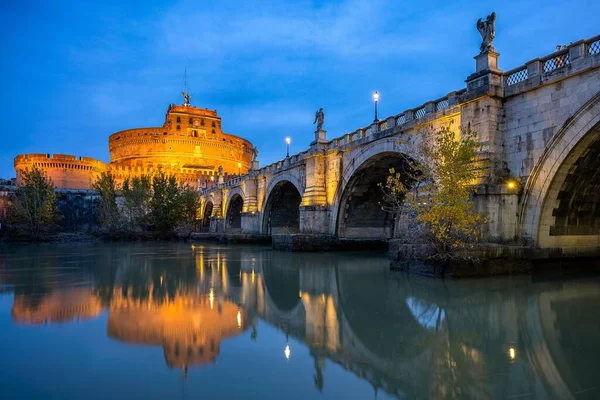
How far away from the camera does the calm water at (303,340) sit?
3889mm

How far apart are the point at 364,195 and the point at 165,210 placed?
23057 millimetres

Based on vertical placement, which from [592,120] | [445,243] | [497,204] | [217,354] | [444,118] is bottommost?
[217,354]

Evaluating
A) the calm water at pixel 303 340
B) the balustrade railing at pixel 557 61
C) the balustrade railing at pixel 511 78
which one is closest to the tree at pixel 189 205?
the balustrade railing at pixel 511 78

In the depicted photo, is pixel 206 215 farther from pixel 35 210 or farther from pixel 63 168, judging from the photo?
pixel 63 168

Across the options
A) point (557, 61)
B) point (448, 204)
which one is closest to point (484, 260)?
point (448, 204)

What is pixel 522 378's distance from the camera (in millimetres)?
4035

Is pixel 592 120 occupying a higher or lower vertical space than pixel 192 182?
lower

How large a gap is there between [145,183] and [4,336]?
37532 millimetres

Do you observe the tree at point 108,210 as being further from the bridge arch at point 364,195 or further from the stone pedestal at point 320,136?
the bridge arch at point 364,195

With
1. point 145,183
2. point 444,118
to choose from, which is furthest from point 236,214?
point 444,118

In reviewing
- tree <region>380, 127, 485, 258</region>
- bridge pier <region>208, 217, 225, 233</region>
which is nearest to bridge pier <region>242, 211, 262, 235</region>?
bridge pier <region>208, 217, 225, 233</region>

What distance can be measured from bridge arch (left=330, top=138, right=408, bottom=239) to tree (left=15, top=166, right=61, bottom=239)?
27.4m

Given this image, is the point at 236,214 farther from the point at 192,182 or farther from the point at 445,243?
the point at 445,243

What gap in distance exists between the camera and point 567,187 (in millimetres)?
11414
